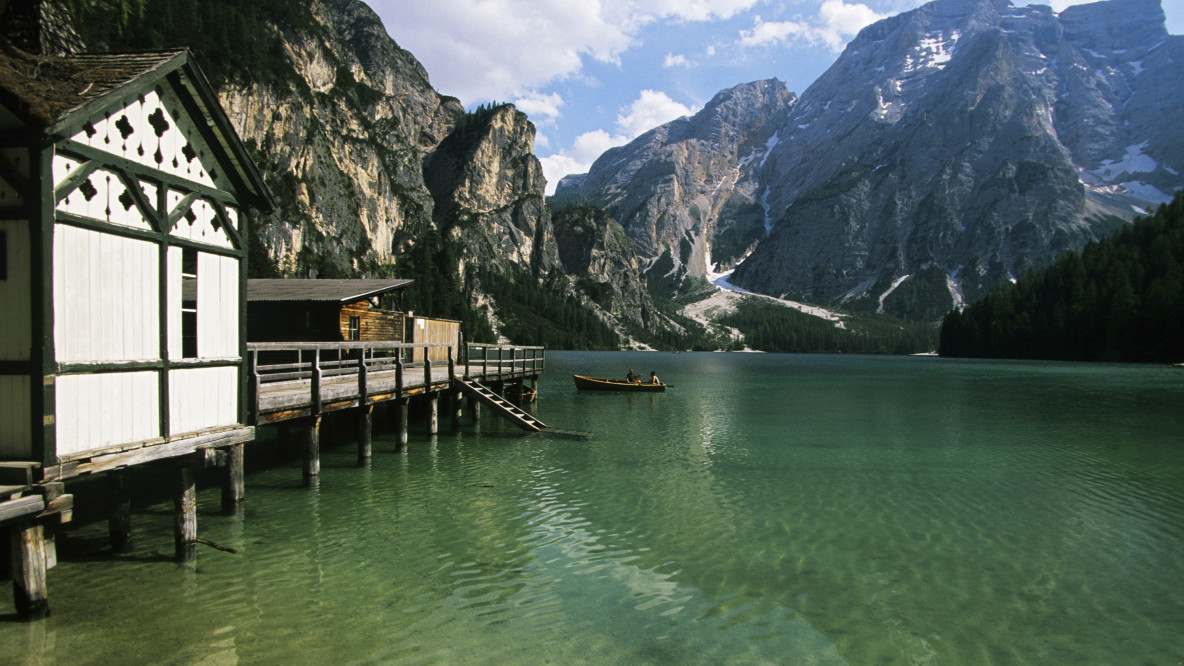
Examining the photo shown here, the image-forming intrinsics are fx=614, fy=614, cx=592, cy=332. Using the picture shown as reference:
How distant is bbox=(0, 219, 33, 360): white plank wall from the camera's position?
814 centimetres

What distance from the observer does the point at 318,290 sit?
31406 millimetres

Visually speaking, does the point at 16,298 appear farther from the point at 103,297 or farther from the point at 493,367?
the point at 493,367

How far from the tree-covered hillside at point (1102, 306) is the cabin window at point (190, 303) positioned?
13224 centimetres

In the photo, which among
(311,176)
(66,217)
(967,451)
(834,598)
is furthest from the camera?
(311,176)

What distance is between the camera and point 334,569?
428 inches

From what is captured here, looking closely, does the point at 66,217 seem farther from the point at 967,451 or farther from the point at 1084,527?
the point at 967,451

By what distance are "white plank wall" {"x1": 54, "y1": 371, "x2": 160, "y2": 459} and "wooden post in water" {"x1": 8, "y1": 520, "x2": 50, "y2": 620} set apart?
0.99 meters

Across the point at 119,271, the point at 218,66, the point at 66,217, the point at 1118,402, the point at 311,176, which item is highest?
the point at 218,66

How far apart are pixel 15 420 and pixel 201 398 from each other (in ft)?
10.9

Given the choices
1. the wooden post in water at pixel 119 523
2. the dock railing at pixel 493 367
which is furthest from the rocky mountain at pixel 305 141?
the wooden post in water at pixel 119 523

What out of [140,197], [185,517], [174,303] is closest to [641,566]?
[185,517]

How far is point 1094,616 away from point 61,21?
19.9 meters

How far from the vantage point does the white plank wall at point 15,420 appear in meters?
8.14

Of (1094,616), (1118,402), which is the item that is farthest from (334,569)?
(1118,402)
